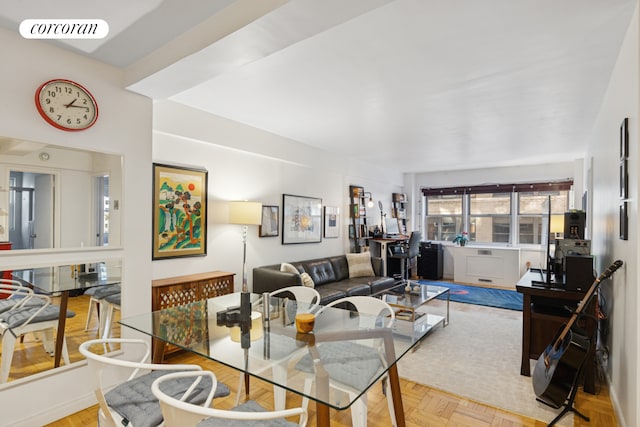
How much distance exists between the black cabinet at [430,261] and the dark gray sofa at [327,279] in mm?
2341

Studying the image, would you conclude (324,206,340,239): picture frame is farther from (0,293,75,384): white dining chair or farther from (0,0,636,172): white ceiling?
(0,293,75,384): white dining chair

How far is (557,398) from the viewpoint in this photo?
2.24 m

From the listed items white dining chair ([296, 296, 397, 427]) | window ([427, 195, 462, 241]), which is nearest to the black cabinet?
window ([427, 195, 462, 241])

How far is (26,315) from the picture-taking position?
225cm

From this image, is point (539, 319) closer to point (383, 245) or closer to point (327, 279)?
point (327, 279)

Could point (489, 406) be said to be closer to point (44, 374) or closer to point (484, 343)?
point (484, 343)

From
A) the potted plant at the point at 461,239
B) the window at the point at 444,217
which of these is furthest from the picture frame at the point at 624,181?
the window at the point at 444,217

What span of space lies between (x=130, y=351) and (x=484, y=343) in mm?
3471

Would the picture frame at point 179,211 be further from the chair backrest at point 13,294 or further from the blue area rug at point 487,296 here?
the blue area rug at point 487,296

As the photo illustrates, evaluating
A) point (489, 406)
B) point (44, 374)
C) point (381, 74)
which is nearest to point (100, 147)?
point (44, 374)

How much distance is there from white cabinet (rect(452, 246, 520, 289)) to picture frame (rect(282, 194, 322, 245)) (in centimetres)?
361

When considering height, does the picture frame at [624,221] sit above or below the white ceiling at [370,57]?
below

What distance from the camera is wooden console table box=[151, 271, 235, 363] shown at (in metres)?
3.02

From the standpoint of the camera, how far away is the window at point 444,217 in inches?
314
